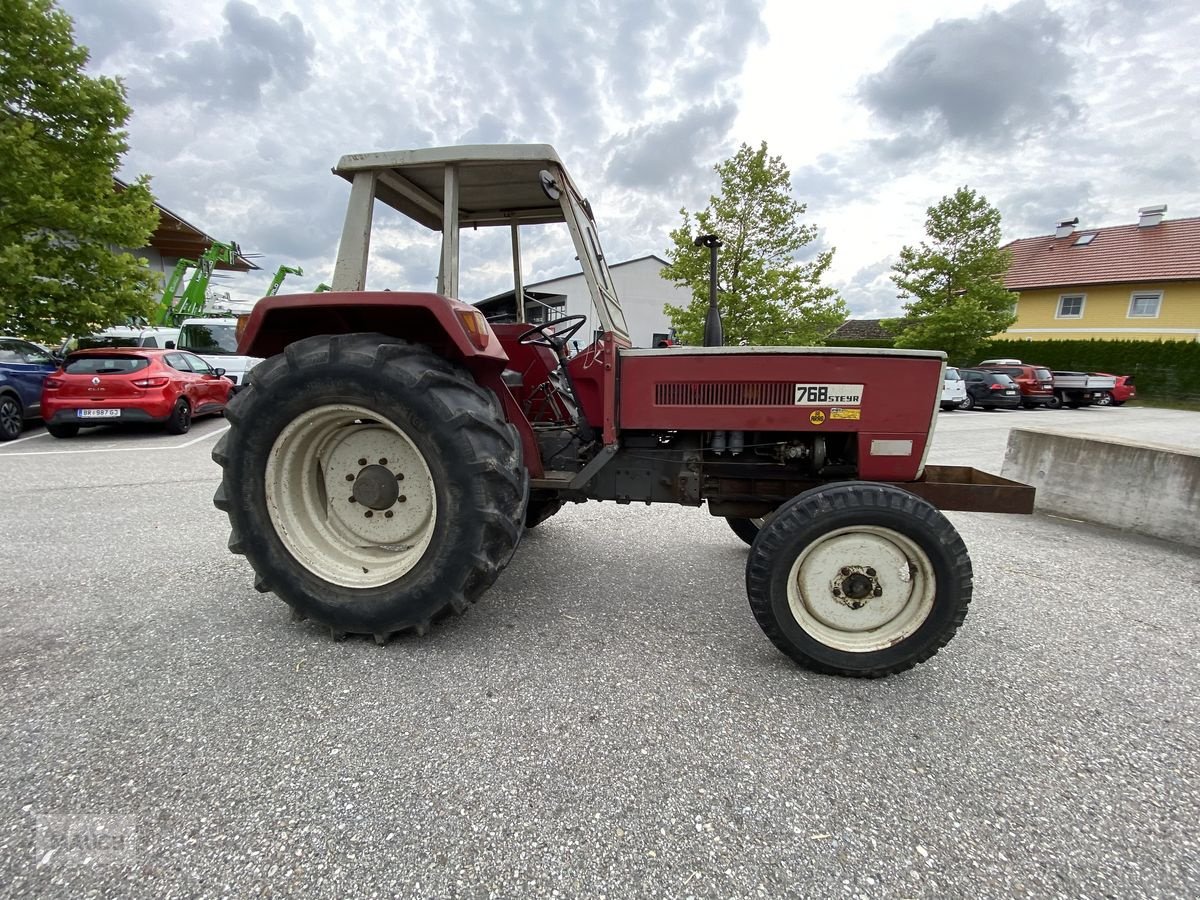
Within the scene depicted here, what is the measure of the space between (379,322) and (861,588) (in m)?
2.33

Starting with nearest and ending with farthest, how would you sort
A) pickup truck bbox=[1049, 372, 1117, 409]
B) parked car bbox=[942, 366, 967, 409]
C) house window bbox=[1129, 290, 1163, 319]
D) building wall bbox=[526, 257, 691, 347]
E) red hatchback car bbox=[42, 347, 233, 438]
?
1. red hatchback car bbox=[42, 347, 233, 438]
2. parked car bbox=[942, 366, 967, 409]
3. pickup truck bbox=[1049, 372, 1117, 409]
4. house window bbox=[1129, 290, 1163, 319]
5. building wall bbox=[526, 257, 691, 347]

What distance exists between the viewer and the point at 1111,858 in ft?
4.67

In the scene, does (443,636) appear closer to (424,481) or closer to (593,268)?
(424,481)

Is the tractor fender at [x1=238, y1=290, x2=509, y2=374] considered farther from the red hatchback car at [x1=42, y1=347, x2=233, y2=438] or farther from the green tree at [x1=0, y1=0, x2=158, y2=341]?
the green tree at [x1=0, y1=0, x2=158, y2=341]

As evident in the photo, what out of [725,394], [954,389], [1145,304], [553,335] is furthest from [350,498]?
Result: [1145,304]

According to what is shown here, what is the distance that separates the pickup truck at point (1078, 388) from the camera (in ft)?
62.1

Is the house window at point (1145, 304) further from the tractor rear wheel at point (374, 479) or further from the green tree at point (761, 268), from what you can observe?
the tractor rear wheel at point (374, 479)

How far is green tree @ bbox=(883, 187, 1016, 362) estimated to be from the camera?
67.1 feet

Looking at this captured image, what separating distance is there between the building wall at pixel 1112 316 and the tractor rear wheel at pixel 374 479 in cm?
3092

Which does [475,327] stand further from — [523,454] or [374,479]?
[374,479]

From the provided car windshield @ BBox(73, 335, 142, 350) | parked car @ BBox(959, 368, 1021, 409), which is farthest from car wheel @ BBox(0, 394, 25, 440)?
parked car @ BBox(959, 368, 1021, 409)

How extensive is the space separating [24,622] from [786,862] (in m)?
3.26

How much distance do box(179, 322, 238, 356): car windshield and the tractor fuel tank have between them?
13207 millimetres

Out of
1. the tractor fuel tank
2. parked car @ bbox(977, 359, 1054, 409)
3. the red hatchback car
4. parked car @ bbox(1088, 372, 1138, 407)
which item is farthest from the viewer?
parked car @ bbox(1088, 372, 1138, 407)
